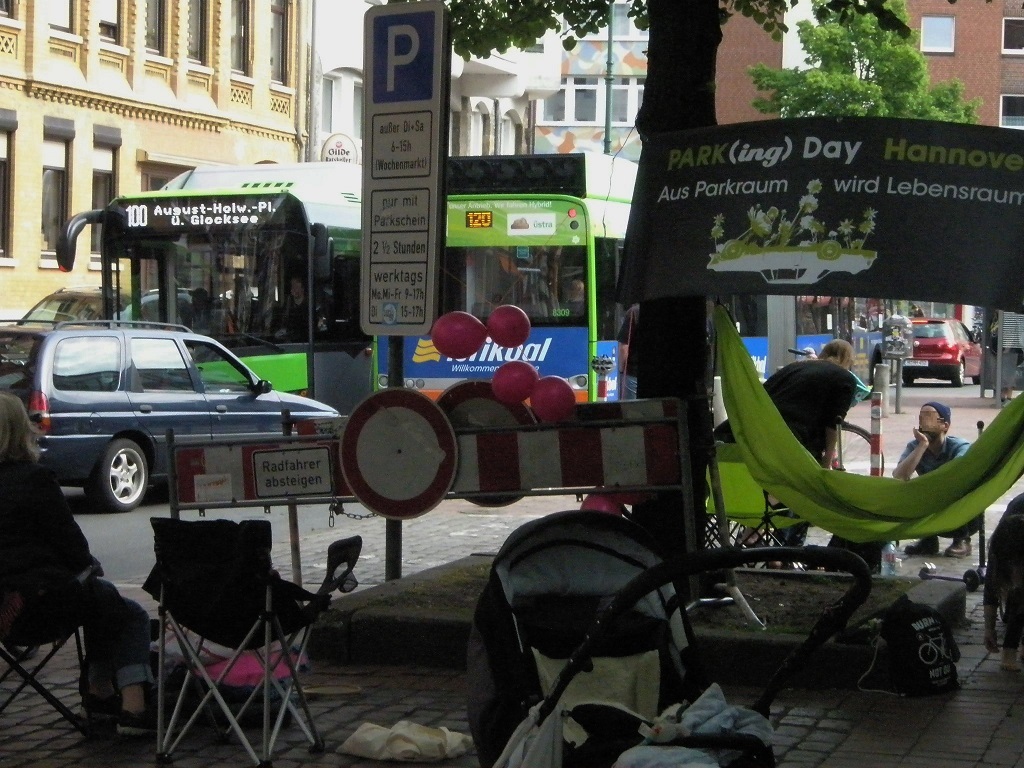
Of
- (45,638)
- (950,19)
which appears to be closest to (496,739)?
(45,638)

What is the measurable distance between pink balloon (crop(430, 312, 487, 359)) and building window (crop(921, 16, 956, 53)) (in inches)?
2698

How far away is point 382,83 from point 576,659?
370cm

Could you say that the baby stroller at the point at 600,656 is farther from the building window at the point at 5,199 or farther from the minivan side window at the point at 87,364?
the building window at the point at 5,199

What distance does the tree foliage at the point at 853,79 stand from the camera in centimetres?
4897

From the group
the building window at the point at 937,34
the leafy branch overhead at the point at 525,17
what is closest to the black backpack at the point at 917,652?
the leafy branch overhead at the point at 525,17

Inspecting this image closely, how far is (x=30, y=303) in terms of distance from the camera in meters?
30.2

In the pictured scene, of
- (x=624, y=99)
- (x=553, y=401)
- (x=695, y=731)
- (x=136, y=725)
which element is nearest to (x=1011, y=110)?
(x=624, y=99)

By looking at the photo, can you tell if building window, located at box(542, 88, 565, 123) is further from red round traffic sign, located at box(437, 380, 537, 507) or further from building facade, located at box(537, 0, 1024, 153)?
red round traffic sign, located at box(437, 380, 537, 507)

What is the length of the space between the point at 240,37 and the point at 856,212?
30770mm

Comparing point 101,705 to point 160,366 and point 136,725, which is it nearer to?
point 136,725

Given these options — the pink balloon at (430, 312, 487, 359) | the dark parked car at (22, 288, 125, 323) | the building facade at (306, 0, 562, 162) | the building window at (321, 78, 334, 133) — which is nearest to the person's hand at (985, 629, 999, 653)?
the pink balloon at (430, 312, 487, 359)

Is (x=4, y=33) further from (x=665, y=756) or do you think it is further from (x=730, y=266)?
(x=665, y=756)

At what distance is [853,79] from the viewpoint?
1941 inches

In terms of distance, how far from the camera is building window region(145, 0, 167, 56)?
33.6 m
